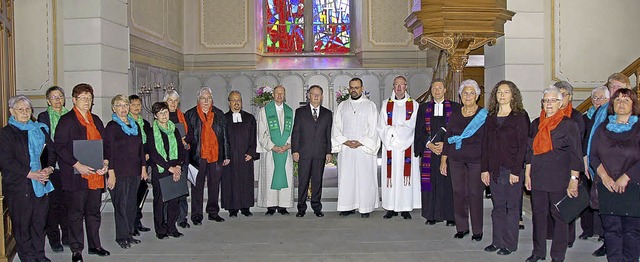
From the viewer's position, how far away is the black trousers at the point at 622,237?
472 cm

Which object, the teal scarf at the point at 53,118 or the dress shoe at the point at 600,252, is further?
the teal scarf at the point at 53,118

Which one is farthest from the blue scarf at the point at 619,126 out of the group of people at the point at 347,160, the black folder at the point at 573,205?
the black folder at the point at 573,205

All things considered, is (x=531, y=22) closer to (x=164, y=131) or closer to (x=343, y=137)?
(x=343, y=137)

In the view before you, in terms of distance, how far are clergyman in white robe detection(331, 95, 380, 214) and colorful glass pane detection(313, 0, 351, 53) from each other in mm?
7027

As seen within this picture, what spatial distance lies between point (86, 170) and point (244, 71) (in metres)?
8.28

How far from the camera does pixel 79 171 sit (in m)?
5.23

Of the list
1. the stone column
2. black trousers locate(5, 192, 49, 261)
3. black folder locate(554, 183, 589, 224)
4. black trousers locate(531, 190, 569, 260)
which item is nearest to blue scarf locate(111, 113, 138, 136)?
black trousers locate(5, 192, 49, 261)

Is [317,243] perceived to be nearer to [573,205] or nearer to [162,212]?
[162,212]

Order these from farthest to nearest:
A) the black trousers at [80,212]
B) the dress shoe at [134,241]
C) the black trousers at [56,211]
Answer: the dress shoe at [134,241] → the black trousers at [56,211] → the black trousers at [80,212]

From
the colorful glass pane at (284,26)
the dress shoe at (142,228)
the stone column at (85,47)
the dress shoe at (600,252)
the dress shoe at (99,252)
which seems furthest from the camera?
the colorful glass pane at (284,26)

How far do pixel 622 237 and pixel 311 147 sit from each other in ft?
11.9

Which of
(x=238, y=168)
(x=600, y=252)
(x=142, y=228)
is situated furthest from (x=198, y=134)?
(x=600, y=252)

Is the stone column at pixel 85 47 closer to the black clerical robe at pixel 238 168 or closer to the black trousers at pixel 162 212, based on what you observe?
the black clerical robe at pixel 238 168

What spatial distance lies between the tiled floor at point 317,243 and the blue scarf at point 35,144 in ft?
2.42
